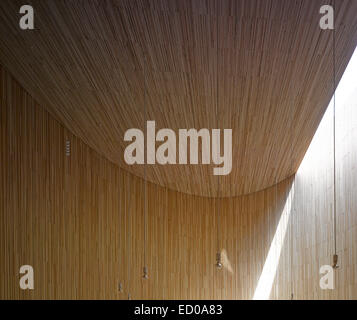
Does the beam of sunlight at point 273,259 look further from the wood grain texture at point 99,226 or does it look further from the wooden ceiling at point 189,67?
the wooden ceiling at point 189,67

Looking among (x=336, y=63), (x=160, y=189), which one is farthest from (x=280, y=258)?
(x=336, y=63)

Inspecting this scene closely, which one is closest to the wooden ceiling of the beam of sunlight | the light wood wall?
the light wood wall

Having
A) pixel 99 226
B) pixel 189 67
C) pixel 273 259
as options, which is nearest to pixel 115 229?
pixel 99 226

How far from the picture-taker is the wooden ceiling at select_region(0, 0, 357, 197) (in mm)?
4473

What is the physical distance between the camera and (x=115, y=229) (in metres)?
9.46

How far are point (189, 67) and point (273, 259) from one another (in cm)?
539

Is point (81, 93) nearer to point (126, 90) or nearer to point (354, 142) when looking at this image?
point (126, 90)

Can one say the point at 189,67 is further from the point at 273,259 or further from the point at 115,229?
the point at 273,259

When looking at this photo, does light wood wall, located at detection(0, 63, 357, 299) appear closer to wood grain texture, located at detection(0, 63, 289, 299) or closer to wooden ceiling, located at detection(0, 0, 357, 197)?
wood grain texture, located at detection(0, 63, 289, 299)

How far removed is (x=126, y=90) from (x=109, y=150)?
2.69 m

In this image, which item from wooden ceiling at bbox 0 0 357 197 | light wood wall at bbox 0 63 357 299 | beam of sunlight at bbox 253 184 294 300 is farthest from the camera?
beam of sunlight at bbox 253 184 294 300

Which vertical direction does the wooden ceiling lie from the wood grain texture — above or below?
above

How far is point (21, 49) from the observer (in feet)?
22.9

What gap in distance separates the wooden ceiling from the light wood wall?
58 cm
